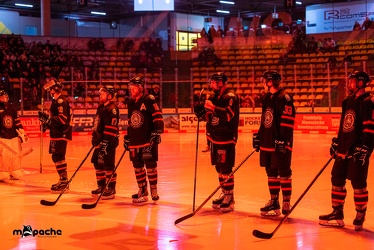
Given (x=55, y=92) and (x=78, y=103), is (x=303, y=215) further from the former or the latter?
(x=78, y=103)

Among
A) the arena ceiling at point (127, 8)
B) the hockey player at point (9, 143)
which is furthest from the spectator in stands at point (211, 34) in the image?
the hockey player at point (9, 143)

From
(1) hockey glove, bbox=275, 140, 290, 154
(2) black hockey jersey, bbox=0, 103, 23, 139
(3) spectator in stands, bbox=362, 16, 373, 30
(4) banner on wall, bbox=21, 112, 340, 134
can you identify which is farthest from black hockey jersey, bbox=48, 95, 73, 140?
(3) spectator in stands, bbox=362, 16, 373, 30

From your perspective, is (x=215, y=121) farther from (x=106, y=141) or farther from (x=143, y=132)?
(x=106, y=141)

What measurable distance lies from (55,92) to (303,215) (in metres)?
4.79

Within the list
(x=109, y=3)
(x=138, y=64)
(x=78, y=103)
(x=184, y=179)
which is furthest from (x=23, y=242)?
(x=109, y=3)

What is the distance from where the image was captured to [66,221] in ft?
25.7

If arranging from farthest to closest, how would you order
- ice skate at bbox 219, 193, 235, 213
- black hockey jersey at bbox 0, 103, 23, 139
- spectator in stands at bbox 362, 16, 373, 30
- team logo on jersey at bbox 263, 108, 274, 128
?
spectator in stands at bbox 362, 16, 373, 30 < black hockey jersey at bbox 0, 103, 23, 139 < ice skate at bbox 219, 193, 235, 213 < team logo on jersey at bbox 263, 108, 274, 128

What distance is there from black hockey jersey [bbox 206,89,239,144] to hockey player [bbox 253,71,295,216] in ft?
1.43

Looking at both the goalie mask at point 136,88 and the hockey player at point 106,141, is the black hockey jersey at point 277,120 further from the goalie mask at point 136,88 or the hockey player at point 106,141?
the hockey player at point 106,141

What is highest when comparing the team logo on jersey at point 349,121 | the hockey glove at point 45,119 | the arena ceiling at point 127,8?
the arena ceiling at point 127,8

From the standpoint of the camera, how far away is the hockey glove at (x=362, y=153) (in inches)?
270

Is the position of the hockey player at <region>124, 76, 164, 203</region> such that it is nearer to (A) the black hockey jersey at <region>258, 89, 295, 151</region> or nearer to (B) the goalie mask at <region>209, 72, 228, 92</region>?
(B) the goalie mask at <region>209, 72, 228, 92</region>

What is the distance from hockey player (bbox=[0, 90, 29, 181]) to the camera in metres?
11.9

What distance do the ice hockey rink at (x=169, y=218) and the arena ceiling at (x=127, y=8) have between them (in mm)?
24382
